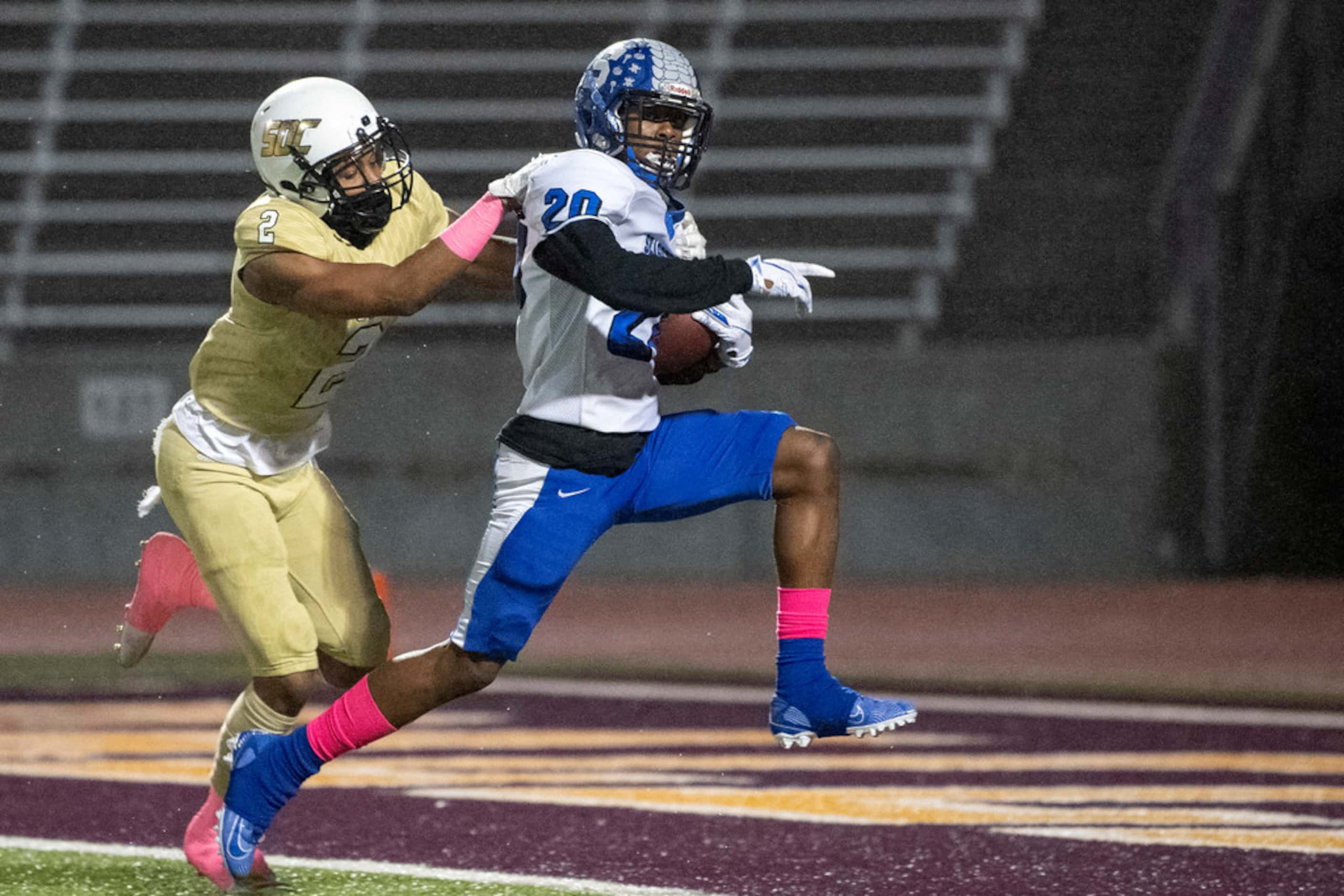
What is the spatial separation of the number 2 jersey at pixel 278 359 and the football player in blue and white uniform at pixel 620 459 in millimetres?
398

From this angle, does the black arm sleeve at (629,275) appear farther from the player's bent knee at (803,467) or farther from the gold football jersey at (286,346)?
the gold football jersey at (286,346)

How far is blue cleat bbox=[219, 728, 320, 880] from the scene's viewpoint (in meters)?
4.52

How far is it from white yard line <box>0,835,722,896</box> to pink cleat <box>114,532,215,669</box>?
0.52 meters

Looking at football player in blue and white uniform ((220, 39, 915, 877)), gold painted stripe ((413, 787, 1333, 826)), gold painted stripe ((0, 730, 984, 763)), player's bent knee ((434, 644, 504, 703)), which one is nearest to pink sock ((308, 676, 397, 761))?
football player in blue and white uniform ((220, 39, 915, 877))

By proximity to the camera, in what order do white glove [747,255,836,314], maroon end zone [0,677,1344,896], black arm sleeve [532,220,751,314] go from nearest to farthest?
black arm sleeve [532,220,751,314], white glove [747,255,836,314], maroon end zone [0,677,1344,896]

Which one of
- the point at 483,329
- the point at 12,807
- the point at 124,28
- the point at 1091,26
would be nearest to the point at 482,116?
the point at 483,329

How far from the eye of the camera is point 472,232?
4.32m

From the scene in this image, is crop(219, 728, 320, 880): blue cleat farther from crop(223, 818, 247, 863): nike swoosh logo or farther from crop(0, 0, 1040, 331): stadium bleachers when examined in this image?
crop(0, 0, 1040, 331): stadium bleachers

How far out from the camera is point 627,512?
445cm

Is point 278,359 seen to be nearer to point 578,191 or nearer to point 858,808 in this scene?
point 578,191

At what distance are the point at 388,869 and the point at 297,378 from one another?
43.9 inches

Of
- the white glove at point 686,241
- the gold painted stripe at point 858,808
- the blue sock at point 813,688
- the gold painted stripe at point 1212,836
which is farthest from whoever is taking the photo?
the gold painted stripe at point 858,808

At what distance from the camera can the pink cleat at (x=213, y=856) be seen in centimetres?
469

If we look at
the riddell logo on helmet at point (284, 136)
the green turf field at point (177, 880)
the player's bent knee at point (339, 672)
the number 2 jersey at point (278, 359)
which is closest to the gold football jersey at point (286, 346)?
the number 2 jersey at point (278, 359)
